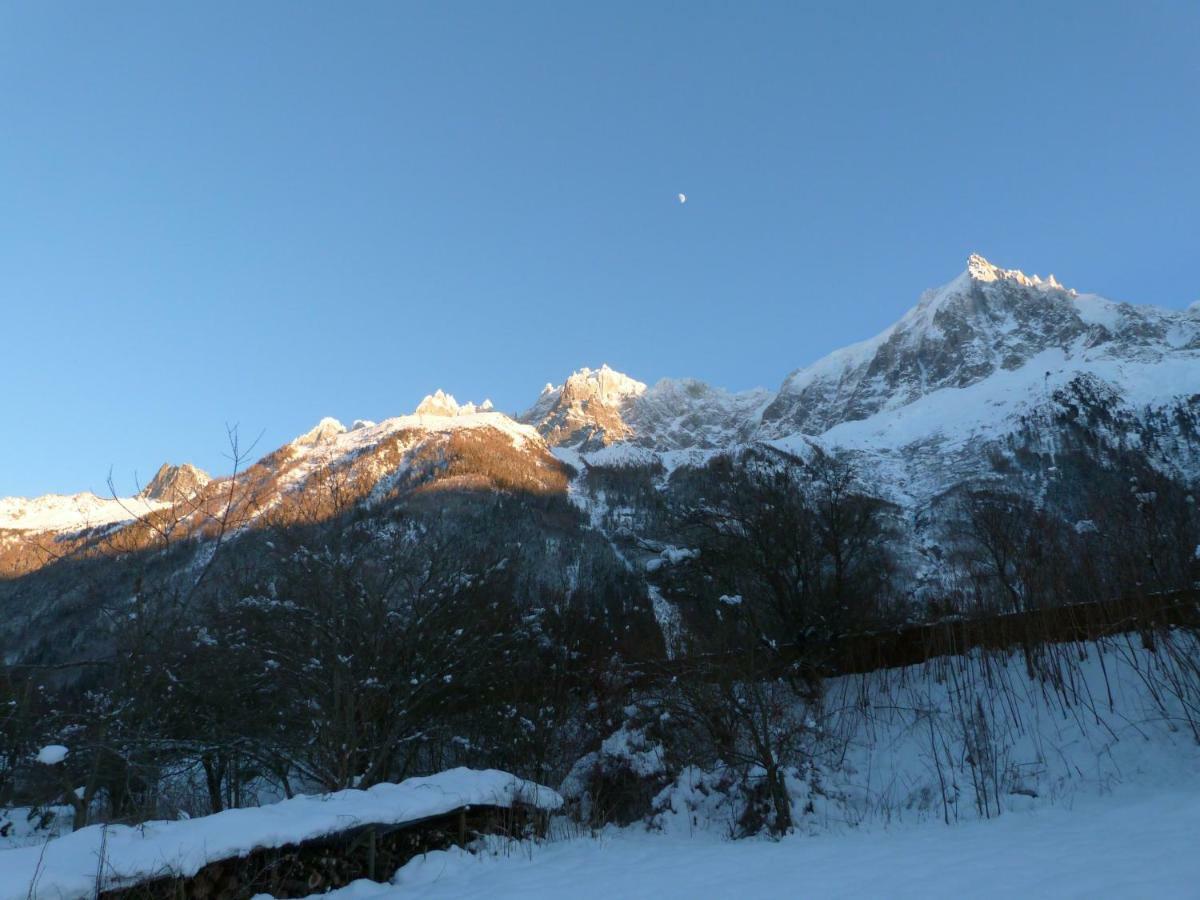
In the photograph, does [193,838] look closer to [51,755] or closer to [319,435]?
[51,755]

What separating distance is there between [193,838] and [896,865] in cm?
671

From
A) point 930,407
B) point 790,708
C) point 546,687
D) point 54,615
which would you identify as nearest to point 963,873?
point 790,708

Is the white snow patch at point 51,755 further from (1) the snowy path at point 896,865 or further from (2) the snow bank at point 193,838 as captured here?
(1) the snowy path at point 896,865

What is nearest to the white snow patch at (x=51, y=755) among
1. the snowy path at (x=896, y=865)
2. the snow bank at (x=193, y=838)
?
the snow bank at (x=193, y=838)

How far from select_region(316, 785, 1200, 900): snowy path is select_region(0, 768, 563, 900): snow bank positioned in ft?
2.35

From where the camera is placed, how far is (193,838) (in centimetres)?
680

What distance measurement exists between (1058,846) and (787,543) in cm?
1425

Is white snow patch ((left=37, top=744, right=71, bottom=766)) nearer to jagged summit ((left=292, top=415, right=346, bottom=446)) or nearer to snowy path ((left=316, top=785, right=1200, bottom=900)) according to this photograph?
snowy path ((left=316, top=785, right=1200, bottom=900))

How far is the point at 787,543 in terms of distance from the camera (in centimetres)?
2089

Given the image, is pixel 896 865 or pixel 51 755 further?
pixel 896 865

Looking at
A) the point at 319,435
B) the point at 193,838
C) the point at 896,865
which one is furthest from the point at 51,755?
the point at 319,435

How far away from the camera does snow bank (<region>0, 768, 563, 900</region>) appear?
5.73m

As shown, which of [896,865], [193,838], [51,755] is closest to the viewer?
[51,755]

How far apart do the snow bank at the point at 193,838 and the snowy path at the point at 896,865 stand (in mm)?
716
